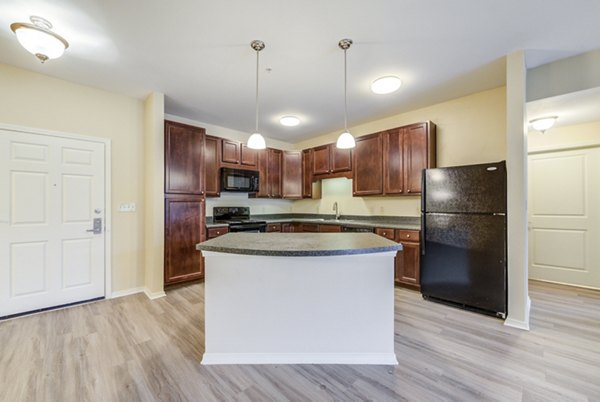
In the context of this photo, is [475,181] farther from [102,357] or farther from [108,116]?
[108,116]

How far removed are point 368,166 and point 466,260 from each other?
1.93m

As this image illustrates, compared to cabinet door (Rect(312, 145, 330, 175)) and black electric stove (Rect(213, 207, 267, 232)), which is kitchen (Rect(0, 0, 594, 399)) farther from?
black electric stove (Rect(213, 207, 267, 232))

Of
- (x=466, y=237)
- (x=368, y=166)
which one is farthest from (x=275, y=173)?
(x=466, y=237)

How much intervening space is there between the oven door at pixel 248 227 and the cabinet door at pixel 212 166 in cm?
61

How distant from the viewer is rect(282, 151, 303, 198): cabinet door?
5195 millimetres

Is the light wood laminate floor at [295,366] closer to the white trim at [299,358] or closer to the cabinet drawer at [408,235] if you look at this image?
the white trim at [299,358]

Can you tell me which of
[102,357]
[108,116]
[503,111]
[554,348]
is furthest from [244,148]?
[554,348]

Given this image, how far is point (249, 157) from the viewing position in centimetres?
472

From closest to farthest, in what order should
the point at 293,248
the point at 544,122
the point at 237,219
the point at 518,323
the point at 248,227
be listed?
the point at 293,248, the point at 518,323, the point at 544,122, the point at 248,227, the point at 237,219

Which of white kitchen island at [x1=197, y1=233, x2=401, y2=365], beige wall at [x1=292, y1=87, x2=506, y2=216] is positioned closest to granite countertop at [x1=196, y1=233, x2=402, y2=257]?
white kitchen island at [x1=197, y1=233, x2=401, y2=365]

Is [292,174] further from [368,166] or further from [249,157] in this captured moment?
[368,166]

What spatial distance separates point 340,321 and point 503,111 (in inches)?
126

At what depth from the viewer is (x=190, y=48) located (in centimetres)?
239

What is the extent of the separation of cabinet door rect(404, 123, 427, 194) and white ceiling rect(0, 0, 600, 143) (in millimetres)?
453
